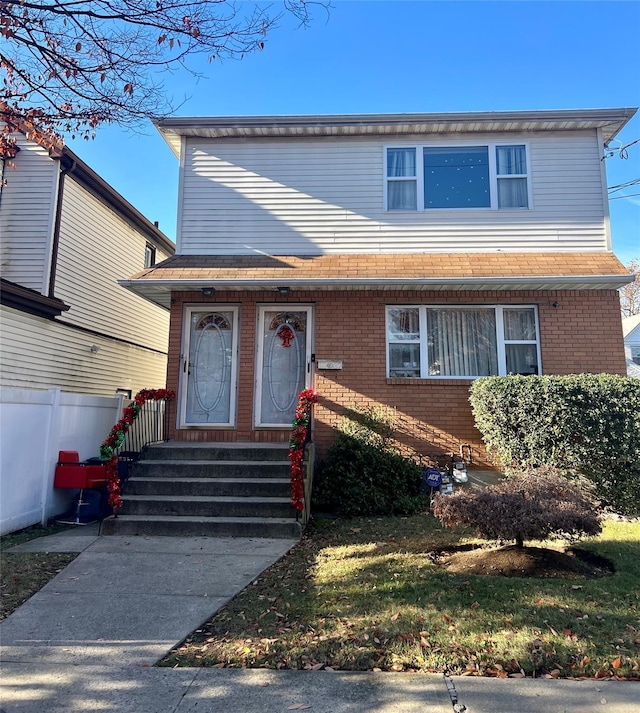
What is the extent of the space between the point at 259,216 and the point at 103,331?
202 inches

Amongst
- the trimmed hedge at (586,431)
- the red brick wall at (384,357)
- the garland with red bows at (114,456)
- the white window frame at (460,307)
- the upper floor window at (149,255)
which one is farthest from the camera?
the upper floor window at (149,255)

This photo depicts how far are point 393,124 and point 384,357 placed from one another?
4393 mm

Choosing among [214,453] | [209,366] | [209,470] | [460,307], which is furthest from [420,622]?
[209,366]

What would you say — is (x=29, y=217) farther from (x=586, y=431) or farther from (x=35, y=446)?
(x=586, y=431)

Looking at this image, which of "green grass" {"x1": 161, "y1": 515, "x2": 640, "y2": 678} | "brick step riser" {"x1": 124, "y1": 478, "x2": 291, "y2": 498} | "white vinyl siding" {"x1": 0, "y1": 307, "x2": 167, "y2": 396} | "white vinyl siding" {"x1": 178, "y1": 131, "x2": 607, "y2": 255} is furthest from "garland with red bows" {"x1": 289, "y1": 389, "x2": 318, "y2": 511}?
"white vinyl siding" {"x1": 0, "y1": 307, "x2": 167, "y2": 396}

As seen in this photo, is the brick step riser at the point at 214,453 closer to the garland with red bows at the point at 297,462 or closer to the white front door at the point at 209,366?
the garland with red bows at the point at 297,462

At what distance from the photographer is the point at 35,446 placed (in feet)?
22.9

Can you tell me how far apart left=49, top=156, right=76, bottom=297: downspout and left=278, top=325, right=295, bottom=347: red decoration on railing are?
15.7ft

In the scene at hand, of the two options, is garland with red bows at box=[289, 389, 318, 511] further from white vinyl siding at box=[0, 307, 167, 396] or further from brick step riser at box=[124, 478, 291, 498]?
white vinyl siding at box=[0, 307, 167, 396]

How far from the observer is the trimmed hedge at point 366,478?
741cm

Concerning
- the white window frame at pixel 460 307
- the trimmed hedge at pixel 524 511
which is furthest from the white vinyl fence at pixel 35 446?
the trimmed hedge at pixel 524 511

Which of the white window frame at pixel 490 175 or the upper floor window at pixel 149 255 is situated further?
the upper floor window at pixel 149 255

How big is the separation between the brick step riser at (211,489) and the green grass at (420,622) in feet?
5.51

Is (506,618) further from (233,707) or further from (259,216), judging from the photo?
(259,216)
